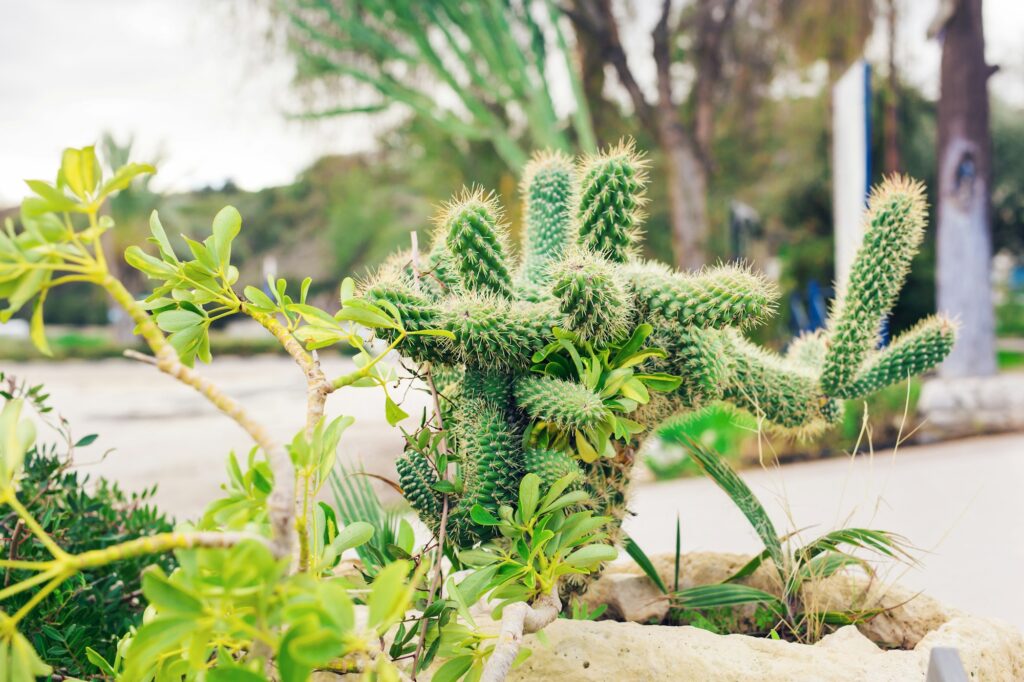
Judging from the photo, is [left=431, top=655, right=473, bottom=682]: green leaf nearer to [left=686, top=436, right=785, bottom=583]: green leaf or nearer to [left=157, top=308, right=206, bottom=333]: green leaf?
[left=157, top=308, right=206, bottom=333]: green leaf

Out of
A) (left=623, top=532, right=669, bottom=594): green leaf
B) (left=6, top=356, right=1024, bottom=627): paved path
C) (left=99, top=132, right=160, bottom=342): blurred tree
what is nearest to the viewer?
(left=623, top=532, right=669, bottom=594): green leaf

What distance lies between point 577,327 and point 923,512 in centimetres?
351

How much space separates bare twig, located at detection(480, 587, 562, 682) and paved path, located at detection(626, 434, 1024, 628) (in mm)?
1412

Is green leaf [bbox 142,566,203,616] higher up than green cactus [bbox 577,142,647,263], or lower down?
lower down

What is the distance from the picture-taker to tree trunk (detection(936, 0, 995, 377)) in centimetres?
648

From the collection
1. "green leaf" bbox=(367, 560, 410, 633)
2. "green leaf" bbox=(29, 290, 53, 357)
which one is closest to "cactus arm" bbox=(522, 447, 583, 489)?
"green leaf" bbox=(367, 560, 410, 633)

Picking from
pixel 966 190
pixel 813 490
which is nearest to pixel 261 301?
pixel 813 490

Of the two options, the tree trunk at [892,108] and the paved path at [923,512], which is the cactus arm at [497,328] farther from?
the tree trunk at [892,108]

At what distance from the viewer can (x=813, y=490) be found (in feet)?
14.7

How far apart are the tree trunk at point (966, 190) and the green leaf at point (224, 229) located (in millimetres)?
6816

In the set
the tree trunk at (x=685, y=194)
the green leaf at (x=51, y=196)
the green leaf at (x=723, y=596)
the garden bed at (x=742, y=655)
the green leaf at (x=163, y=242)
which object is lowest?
the green leaf at (x=723, y=596)

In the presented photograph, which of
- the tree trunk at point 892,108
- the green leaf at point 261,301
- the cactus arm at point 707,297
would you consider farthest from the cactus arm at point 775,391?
the tree trunk at point 892,108

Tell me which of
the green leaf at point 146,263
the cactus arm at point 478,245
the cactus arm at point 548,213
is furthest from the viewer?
the cactus arm at point 548,213

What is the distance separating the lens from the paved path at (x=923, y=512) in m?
2.96
